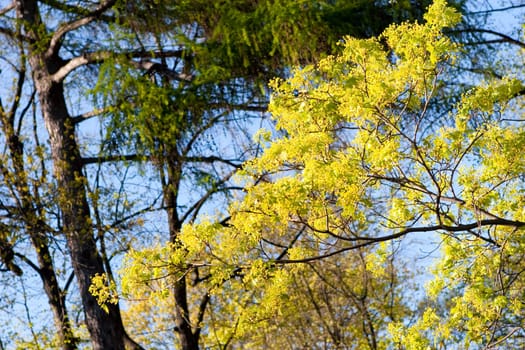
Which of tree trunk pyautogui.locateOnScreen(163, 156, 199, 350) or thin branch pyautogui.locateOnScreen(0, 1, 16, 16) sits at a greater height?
thin branch pyautogui.locateOnScreen(0, 1, 16, 16)

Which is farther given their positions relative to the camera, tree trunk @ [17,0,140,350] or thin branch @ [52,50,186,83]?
thin branch @ [52,50,186,83]

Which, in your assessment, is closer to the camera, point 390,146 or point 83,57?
point 390,146

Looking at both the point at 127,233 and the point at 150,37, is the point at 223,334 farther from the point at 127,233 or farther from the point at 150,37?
the point at 150,37

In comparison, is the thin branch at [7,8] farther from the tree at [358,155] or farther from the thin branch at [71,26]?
the tree at [358,155]

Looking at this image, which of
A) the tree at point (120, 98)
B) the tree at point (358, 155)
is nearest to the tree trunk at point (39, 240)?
the tree at point (120, 98)

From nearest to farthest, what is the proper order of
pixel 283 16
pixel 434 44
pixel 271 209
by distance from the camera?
pixel 434 44, pixel 271 209, pixel 283 16

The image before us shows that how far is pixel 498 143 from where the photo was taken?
4.76 m

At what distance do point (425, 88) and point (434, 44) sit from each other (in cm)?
28

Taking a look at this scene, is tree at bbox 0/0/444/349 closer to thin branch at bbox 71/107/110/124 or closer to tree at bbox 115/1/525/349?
thin branch at bbox 71/107/110/124

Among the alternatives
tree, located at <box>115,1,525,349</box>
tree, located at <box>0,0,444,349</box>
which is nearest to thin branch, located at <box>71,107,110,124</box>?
tree, located at <box>0,0,444,349</box>

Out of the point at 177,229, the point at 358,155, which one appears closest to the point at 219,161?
the point at 177,229

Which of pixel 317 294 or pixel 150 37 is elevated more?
pixel 150 37

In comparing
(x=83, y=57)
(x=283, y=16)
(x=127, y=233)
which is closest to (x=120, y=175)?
(x=127, y=233)

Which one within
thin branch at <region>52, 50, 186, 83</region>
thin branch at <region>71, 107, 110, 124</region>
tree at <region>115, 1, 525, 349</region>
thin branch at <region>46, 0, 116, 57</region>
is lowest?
tree at <region>115, 1, 525, 349</region>
